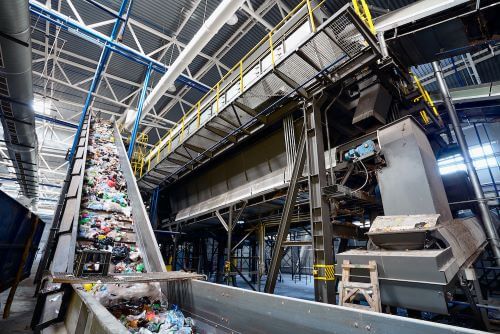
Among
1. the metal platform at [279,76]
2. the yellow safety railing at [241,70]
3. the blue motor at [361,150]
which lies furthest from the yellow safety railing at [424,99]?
the yellow safety railing at [241,70]

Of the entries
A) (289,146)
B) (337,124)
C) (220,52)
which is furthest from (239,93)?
(220,52)

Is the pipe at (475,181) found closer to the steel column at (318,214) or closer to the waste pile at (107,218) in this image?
the steel column at (318,214)

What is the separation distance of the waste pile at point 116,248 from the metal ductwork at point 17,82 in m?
1.84

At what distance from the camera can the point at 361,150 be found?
4.37 metres

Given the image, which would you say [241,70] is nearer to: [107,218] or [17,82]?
[107,218]

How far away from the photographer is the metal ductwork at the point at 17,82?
157 inches

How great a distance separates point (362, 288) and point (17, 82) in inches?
297

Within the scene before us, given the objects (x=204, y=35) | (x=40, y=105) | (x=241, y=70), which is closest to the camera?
(x=241, y=70)

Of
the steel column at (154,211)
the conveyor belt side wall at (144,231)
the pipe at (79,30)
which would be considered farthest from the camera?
the steel column at (154,211)

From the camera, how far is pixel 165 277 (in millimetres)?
2529

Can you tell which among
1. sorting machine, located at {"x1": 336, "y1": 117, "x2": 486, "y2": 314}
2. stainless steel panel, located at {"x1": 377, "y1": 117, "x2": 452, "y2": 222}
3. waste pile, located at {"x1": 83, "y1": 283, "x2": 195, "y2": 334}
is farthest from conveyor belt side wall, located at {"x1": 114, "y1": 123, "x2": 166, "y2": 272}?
stainless steel panel, located at {"x1": 377, "y1": 117, "x2": 452, "y2": 222}

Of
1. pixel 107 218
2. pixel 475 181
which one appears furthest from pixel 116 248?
pixel 475 181

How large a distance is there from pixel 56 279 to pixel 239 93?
499 cm

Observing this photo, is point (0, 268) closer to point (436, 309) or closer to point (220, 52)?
point (436, 309)
